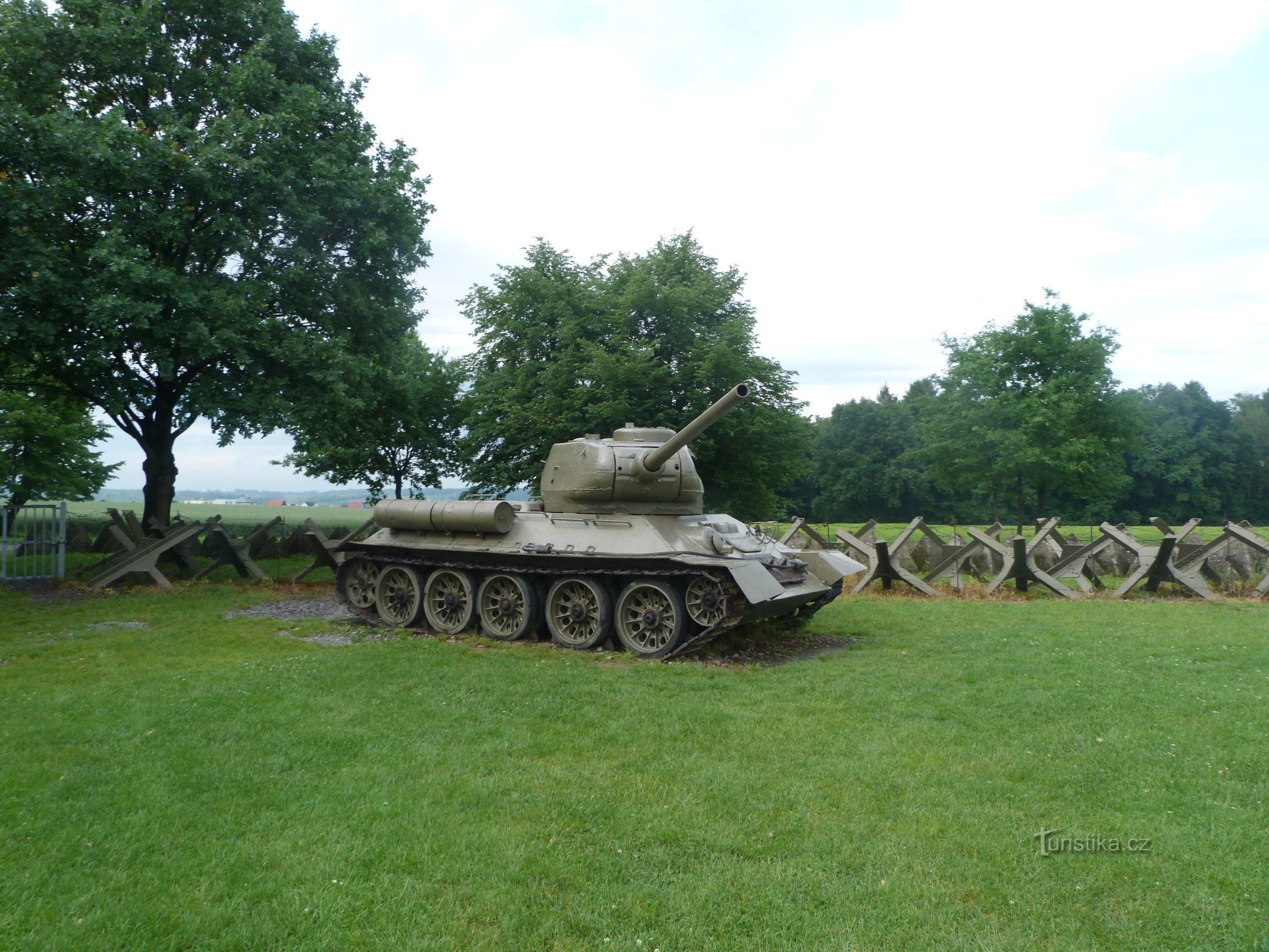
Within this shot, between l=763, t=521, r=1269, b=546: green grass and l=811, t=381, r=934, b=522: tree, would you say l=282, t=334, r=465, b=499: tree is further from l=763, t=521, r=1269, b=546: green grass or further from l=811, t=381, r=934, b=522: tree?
l=811, t=381, r=934, b=522: tree

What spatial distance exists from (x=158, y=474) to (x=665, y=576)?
573 inches

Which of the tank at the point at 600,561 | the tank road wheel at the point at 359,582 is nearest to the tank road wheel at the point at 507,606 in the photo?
the tank at the point at 600,561

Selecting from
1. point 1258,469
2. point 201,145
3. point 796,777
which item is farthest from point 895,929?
point 1258,469

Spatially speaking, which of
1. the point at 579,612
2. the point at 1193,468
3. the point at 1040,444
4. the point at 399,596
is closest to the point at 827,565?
the point at 579,612

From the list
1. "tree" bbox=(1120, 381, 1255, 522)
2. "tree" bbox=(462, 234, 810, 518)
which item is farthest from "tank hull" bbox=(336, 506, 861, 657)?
"tree" bbox=(1120, 381, 1255, 522)

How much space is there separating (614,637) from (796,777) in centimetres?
582

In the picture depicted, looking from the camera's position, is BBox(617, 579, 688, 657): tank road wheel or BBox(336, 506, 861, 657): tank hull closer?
BBox(336, 506, 861, 657): tank hull

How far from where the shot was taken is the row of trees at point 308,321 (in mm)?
15273

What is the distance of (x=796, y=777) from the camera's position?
6.10m

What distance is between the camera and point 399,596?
13.9 m

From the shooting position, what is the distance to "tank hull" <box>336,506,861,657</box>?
10.7m

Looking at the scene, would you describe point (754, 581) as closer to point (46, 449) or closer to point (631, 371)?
point (631, 371)

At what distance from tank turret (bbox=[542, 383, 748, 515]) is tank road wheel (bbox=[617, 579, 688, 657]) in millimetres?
1538

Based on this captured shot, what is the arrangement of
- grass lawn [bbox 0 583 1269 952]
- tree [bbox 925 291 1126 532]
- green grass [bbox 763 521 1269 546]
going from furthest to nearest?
tree [bbox 925 291 1126 532] → green grass [bbox 763 521 1269 546] → grass lawn [bbox 0 583 1269 952]
